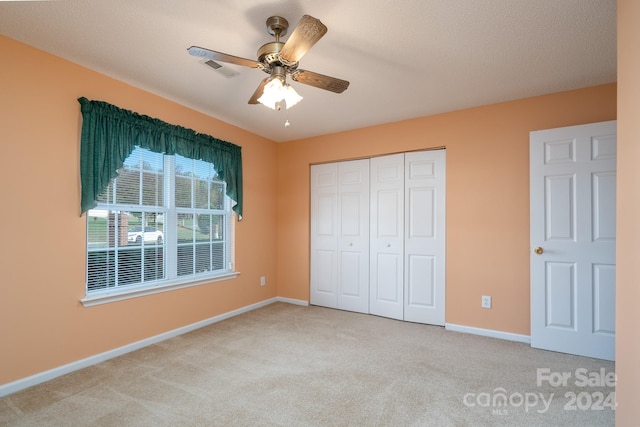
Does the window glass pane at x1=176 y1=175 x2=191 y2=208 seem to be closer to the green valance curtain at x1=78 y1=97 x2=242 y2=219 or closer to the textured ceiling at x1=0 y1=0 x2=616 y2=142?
the green valance curtain at x1=78 y1=97 x2=242 y2=219

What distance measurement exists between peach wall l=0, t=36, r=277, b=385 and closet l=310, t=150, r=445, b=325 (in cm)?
229

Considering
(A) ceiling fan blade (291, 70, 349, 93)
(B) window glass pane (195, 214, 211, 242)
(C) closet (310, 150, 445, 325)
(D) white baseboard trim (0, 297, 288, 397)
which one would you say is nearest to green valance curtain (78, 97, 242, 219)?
(B) window glass pane (195, 214, 211, 242)

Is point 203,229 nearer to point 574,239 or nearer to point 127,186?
point 127,186

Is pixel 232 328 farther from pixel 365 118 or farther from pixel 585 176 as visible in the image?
pixel 585 176

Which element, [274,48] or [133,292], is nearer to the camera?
[274,48]

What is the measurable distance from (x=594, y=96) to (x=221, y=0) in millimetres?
3309

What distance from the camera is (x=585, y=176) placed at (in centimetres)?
274

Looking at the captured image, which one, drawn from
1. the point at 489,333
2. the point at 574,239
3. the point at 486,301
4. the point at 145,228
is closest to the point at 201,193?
the point at 145,228

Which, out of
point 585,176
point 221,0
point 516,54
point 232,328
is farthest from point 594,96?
point 232,328

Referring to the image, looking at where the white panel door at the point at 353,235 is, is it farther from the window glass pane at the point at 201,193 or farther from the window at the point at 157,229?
the window glass pane at the point at 201,193

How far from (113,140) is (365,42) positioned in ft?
7.43

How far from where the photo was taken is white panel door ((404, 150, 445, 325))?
3.58m

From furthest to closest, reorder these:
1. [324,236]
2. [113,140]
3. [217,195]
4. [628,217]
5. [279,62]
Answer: [324,236]
[217,195]
[113,140]
[279,62]
[628,217]

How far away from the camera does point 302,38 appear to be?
1.61 metres
